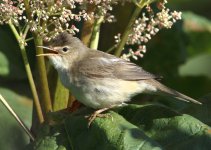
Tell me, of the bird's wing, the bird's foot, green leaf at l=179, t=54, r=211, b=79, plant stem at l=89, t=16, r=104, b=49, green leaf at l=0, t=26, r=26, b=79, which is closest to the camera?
the bird's foot

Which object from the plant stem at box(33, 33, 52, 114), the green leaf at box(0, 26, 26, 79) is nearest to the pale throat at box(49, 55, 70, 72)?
the plant stem at box(33, 33, 52, 114)

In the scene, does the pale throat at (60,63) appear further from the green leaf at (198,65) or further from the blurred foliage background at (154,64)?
the green leaf at (198,65)

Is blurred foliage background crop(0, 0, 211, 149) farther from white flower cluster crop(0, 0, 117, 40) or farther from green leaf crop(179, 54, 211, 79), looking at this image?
white flower cluster crop(0, 0, 117, 40)

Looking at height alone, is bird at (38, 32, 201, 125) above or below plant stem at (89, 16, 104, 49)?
below

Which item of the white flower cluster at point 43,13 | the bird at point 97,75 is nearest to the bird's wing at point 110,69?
the bird at point 97,75

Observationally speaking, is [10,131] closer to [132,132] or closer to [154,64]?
[154,64]

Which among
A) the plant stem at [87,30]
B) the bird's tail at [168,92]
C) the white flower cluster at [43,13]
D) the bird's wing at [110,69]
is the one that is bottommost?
the bird's tail at [168,92]

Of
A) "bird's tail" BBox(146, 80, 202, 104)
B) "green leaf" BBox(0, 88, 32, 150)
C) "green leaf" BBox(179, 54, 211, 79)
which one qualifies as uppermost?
"bird's tail" BBox(146, 80, 202, 104)
